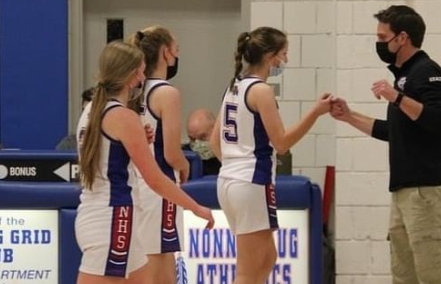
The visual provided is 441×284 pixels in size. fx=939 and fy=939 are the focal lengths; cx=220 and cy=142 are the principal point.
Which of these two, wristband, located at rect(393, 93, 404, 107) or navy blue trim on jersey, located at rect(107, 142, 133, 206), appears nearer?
navy blue trim on jersey, located at rect(107, 142, 133, 206)

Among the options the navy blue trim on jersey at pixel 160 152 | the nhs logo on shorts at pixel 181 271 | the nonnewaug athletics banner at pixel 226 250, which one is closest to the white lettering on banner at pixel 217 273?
the nonnewaug athletics banner at pixel 226 250

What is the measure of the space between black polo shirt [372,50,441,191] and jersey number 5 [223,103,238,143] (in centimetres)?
75

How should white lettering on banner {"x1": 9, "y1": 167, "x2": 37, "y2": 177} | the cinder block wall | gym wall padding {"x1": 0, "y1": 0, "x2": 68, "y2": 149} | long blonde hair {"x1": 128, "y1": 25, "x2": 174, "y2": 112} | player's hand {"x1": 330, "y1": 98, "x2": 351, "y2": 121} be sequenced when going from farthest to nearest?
1. gym wall padding {"x1": 0, "y1": 0, "x2": 68, "y2": 149}
2. the cinder block wall
3. white lettering on banner {"x1": 9, "y1": 167, "x2": 37, "y2": 177}
4. player's hand {"x1": 330, "y1": 98, "x2": 351, "y2": 121}
5. long blonde hair {"x1": 128, "y1": 25, "x2": 174, "y2": 112}

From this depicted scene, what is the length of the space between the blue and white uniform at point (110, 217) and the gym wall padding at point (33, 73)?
470 cm

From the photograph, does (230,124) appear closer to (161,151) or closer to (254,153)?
(254,153)

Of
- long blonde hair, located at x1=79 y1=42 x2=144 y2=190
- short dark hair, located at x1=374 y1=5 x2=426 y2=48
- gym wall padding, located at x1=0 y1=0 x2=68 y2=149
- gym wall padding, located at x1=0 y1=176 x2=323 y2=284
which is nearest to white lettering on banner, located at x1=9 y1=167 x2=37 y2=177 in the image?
gym wall padding, located at x1=0 y1=176 x2=323 y2=284

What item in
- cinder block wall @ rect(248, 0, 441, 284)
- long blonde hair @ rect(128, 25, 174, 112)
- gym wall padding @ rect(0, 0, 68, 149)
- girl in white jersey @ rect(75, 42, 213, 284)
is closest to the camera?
girl in white jersey @ rect(75, 42, 213, 284)

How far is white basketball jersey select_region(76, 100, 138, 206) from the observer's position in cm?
367

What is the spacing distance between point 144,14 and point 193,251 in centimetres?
392

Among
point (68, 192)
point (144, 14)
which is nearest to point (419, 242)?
point (68, 192)

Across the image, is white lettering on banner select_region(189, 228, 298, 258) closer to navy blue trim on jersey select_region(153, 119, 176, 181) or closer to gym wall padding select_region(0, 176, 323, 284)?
gym wall padding select_region(0, 176, 323, 284)

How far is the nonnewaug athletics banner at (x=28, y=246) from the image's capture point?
16.8 ft

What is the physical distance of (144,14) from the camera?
8.66 meters

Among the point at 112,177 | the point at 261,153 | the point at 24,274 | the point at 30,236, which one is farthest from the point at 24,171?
the point at 112,177
